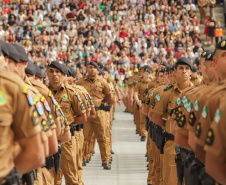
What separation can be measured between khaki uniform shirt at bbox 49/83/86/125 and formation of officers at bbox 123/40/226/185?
3.75 ft

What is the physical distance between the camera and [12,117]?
10.4 feet

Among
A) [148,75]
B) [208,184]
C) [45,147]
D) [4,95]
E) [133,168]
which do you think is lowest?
[133,168]

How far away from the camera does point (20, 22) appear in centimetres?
2645

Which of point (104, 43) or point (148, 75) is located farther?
point (104, 43)

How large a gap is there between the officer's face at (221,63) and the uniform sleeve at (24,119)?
59.7 inches

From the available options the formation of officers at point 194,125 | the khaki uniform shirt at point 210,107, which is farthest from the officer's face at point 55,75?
the khaki uniform shirt at point 210,107

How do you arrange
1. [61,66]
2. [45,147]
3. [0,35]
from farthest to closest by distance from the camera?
[0,35]
[61,66]
[45,147]

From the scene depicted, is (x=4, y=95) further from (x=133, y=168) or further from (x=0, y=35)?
(x=0, y=35)

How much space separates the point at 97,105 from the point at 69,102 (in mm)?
3654

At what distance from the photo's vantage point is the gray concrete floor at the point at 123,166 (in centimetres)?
1007

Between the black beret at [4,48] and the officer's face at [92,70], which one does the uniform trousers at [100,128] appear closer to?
the officer's face at [92,70]

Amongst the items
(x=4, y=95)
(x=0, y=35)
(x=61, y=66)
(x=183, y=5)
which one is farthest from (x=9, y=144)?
(x=183, y=5)

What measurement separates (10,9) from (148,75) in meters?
14.3

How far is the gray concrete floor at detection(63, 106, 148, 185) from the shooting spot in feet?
33.0
